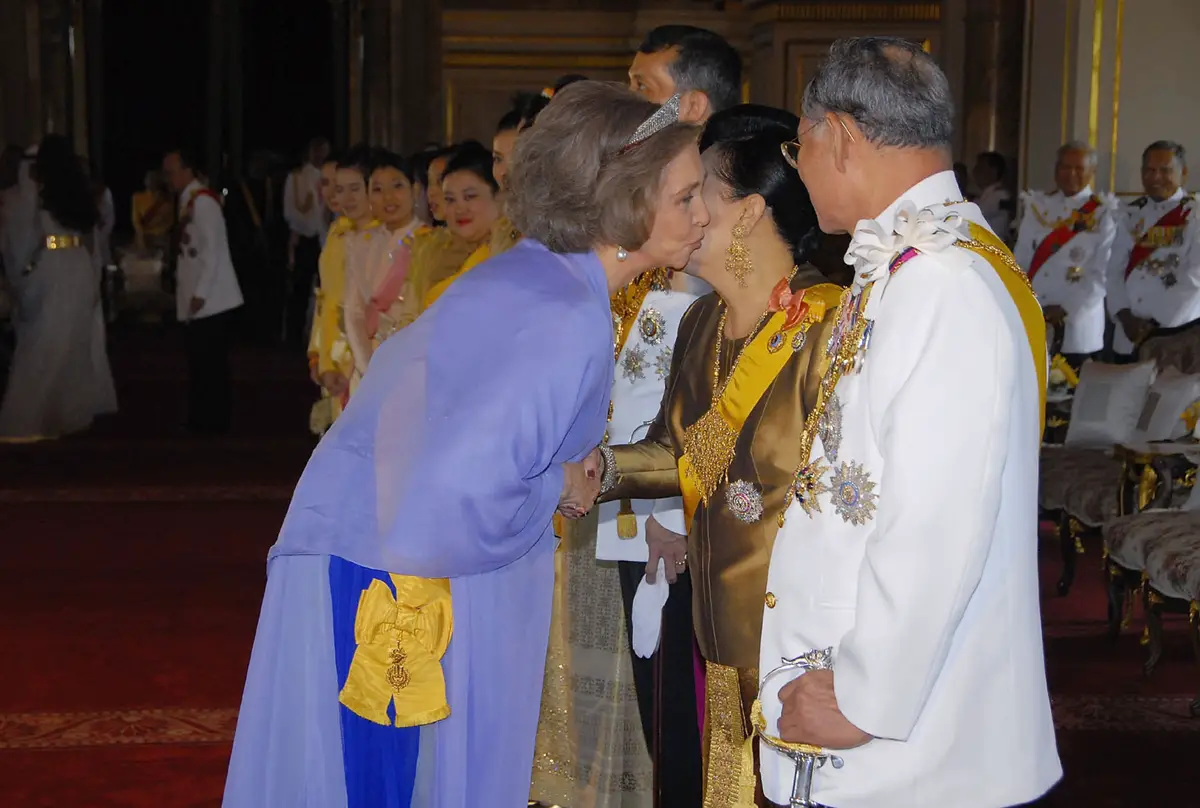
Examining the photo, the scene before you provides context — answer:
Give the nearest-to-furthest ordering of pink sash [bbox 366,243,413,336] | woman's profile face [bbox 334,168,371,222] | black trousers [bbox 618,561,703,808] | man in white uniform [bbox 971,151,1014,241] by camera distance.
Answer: black trousers [bbox 618,561,703,808] < pink sash [bbox 366,243,413,336] < woman's profile face [bbox 334,168,371,222] < man in white uniform [bbox 971,151,1014,241]

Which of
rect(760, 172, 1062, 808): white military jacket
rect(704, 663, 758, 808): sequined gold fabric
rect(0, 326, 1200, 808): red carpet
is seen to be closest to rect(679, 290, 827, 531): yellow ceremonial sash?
rect(704, 663, 758, 808): sequined gold fabric

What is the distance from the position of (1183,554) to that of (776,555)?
3043 mm

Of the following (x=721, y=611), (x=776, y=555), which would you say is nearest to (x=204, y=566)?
(x=721, y=611)

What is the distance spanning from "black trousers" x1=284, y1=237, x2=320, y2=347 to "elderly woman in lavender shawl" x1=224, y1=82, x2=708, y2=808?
11216 millimetres

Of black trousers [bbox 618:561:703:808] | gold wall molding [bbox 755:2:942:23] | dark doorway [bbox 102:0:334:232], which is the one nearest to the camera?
black trousers [bbox 618:561:703:808]

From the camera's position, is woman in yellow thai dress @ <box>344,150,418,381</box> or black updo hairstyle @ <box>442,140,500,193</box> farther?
woman in yellow thai dress @ <box>344,150,418,381</box>

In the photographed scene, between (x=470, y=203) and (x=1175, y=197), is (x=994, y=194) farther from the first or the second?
(x=470, y=203)

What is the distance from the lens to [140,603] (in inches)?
225

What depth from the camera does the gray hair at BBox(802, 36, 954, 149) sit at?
6.04ft

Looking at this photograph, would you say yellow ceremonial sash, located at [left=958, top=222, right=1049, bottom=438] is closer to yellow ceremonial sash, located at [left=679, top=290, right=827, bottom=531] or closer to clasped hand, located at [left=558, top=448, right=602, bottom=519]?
yellow ceremonial sash, located at [left=679, top=290, right=827, bottom=531]

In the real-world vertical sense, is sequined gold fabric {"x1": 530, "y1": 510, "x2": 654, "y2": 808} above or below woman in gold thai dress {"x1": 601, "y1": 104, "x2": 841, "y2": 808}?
below

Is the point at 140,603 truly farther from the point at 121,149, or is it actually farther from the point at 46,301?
the point at 121,149

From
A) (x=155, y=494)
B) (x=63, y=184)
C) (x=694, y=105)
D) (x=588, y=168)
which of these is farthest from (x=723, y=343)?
(x=63, y=184)

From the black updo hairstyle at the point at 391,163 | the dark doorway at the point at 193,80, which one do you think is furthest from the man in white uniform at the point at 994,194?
the dark doorway at the point at 193,80
